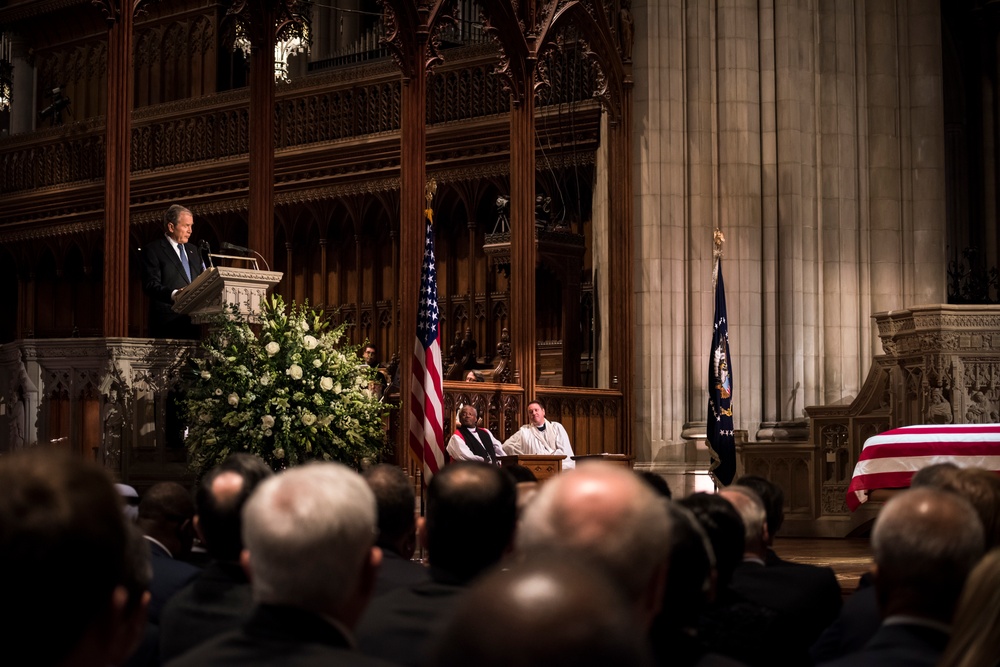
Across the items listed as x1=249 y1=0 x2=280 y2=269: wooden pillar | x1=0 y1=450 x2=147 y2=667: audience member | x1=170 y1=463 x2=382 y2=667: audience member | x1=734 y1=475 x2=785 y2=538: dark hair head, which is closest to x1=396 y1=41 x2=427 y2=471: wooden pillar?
x1=249 y1=0 x2=280 y2=269: wooden pillar

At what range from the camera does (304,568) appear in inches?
91.7

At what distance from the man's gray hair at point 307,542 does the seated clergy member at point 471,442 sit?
937 cm

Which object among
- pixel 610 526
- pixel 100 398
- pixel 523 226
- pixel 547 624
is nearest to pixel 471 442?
pixel 523 226

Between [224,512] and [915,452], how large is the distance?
6.52 metres

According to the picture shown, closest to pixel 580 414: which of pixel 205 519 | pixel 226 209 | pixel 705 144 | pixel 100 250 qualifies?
pixel 705 144

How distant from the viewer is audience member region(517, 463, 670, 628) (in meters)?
2.04

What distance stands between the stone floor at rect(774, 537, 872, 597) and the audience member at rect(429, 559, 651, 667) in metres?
6.61

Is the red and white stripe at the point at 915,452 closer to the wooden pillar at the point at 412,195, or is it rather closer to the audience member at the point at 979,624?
the wooden pillar at the point at 412,195

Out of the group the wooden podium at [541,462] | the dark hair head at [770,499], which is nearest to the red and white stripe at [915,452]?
the wooden podium at [541,462]

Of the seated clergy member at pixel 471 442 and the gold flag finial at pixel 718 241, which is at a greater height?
the gold flag finial at pixel 718 241

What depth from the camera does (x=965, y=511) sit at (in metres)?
2.77

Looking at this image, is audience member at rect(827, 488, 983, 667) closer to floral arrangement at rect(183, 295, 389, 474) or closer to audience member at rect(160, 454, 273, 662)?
audience member at rect(160, 454, 273, 662)

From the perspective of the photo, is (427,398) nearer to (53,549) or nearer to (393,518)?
(393,518)

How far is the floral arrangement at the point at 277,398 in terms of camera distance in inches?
370
